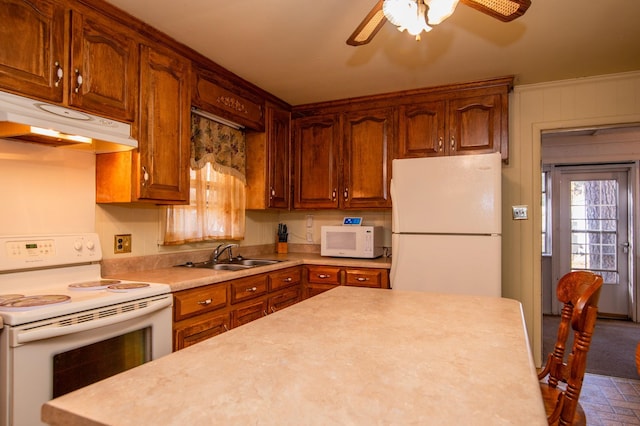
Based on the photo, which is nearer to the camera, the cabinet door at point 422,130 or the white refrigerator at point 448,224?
the white refrigerator at point 448,224

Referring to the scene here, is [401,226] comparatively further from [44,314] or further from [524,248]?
[44,314]

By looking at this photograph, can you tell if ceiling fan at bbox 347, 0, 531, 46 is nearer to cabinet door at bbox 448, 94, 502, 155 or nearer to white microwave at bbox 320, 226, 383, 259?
cabinet door at bbox 448, 94, 502, 155

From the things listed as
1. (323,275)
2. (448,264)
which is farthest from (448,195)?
(323,275)

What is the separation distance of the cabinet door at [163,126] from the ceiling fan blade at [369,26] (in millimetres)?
1218

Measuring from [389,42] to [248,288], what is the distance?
5.86 feet

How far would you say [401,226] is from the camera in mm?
2902

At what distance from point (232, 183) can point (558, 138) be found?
412 cm

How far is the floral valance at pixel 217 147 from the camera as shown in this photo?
293 cm

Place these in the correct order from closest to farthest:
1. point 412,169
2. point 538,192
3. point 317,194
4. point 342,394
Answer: point 342,394 → point 412,169 → point 538,192 → point 317,194

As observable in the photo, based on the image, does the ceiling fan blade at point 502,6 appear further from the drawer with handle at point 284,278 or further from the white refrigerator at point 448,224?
the drawer with handle at point 284,278

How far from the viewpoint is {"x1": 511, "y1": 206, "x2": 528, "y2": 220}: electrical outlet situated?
3.19 meters

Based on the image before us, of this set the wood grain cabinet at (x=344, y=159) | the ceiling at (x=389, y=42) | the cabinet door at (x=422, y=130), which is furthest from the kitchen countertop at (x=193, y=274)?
the ceiling at (x=389, y=42)

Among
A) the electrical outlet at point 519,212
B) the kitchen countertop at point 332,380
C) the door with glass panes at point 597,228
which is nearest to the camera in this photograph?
the kitchen countertop at point 332,380

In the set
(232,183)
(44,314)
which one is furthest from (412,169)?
(44,314)
